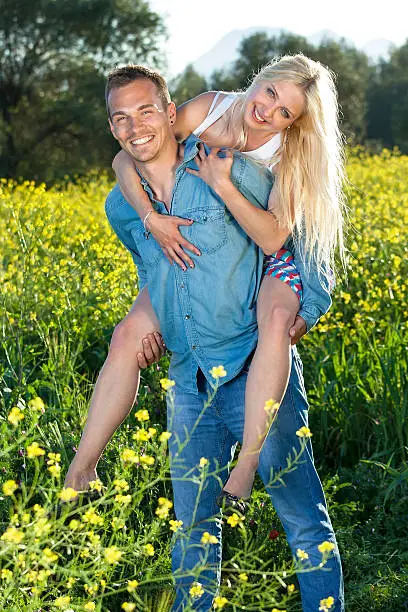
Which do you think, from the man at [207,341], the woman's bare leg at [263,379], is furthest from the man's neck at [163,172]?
the woman's bare leg at [263,379]

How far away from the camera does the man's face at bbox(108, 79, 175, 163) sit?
2600 millimetres

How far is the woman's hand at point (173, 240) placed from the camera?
255cm

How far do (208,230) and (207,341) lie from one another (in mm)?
335

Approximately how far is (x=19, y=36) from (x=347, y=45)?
1976 centimetres

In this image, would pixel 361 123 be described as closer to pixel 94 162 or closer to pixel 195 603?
pixel 94 162

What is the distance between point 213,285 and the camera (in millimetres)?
2539

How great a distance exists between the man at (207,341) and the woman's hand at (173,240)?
0.10ft

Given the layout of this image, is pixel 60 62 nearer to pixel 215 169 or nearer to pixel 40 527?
pixel 215 169

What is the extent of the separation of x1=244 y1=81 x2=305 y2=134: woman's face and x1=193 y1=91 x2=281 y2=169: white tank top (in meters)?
0.04

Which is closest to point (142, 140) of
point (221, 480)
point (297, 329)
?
point (297, 329)

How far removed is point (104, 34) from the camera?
2416cm

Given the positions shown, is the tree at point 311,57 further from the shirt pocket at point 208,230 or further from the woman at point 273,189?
the shirt pocket at point 208,230

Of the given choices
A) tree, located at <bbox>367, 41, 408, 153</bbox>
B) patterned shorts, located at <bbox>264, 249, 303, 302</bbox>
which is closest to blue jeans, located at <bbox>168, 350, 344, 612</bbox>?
patterned shorts, located at <bbox>264, 249, 303, 302</bbox>

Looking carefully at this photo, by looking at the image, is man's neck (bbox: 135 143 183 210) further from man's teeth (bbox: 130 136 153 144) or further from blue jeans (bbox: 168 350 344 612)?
blue jeans (bbox: 168 350 344 612)
